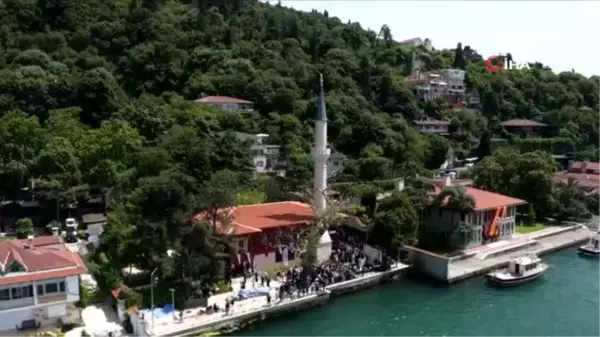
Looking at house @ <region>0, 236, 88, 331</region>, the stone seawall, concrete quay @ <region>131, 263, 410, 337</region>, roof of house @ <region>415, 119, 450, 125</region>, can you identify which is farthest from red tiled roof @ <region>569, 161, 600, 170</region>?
house @ <region>0, 236, 88, 331</region>

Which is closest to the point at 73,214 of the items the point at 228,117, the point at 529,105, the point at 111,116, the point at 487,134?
the point at 111,116

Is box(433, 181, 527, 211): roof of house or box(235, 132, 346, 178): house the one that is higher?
box(235, 132, 346, 178): house

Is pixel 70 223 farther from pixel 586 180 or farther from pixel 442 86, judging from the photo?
pixel 442 86

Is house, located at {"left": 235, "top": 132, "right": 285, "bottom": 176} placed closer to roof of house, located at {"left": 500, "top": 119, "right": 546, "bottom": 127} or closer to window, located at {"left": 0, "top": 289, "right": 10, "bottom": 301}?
window, located at {"left": 0, "top": 289, "right": 10, "bottom": 301}

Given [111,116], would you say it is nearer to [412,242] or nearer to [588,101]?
[412,242]

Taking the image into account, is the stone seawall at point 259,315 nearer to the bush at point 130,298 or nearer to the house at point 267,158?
the bush at point 130,298
